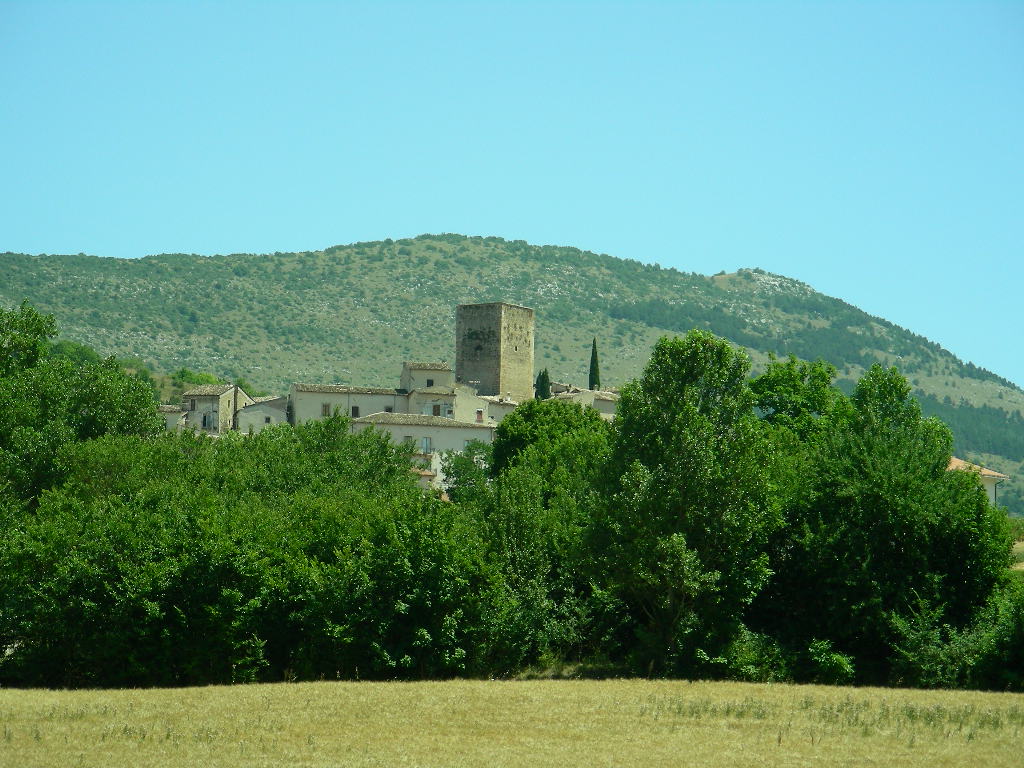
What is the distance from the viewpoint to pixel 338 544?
36125mm

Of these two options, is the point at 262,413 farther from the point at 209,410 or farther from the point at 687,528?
the point at 687,528

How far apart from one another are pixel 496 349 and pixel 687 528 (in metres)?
77.0

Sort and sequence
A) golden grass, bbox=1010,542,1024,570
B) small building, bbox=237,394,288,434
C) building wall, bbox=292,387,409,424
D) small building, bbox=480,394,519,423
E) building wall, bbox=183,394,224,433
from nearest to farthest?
golden grass, bbox=1010,542,1024,570 < building wall, bbox=292,387,409,424 < small building, bbox=237,394,288,434 < building wall, bbox=183,394,224,433 < small building, bbox=480,394,519,423

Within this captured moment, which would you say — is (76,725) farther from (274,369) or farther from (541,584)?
(274,369)

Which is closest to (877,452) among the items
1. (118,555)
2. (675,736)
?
(675,736)

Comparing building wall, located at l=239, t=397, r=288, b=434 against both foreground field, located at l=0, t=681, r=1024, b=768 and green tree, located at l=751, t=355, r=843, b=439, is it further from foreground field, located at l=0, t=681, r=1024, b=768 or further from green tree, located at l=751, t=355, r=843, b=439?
foreground field, located at l=0, t=681, r=1024, b=768

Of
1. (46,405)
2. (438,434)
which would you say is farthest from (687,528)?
(438,434)

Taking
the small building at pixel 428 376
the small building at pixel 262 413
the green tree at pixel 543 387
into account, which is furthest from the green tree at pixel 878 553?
the green tree at pixel 543 387

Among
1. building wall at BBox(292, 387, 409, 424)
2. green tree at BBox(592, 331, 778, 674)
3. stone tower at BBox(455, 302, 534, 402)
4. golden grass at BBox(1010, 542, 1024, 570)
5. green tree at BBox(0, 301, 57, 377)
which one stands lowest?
golden grass at BBox(1010, 542, 1024, 570)

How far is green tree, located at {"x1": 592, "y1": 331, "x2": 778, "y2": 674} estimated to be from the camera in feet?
115

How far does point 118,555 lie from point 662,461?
15040 mm

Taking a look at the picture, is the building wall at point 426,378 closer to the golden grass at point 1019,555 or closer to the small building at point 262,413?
the small building at point 262,413

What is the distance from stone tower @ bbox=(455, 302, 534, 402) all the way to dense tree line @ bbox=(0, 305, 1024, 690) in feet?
233

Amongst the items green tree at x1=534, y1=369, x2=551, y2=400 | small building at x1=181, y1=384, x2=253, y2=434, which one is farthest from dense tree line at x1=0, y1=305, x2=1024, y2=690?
green tree at x1=534, y1=369, x2=551, y2=400
